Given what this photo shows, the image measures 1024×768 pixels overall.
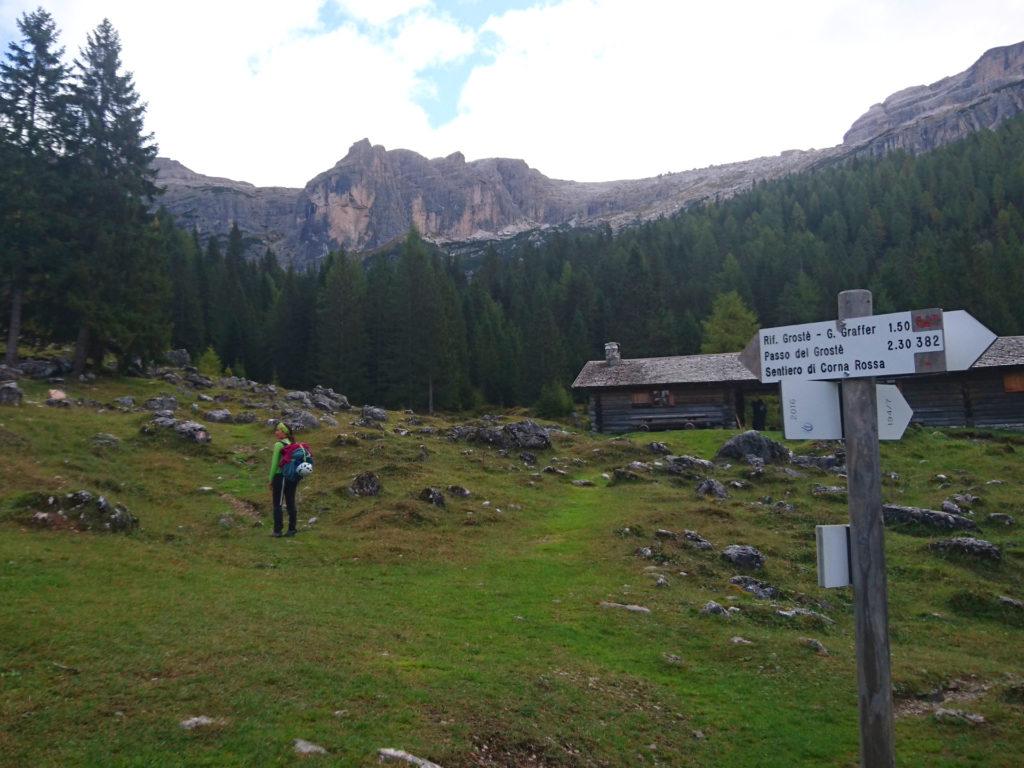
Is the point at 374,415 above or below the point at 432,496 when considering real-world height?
above

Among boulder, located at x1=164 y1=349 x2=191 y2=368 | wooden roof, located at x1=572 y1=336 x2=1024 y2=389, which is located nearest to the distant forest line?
boulder, located at x1=164 y1=349 x2=191 y2=368

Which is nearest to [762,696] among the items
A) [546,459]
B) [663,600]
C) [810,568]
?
[663,600]

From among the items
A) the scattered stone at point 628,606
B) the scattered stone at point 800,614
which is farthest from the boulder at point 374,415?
the scattered stone at point 800,614

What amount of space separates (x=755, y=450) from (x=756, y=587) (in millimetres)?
19756

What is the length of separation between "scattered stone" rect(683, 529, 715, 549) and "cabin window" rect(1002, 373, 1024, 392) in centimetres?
3781

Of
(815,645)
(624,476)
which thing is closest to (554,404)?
(624,476)

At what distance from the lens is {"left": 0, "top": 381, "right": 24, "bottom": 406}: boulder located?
28734mm

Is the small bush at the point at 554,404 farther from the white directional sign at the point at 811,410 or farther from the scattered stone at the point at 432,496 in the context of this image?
the white directional sign at the point at 811,410

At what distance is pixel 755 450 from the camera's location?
34188 mm

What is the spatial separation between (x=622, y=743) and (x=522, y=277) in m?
108

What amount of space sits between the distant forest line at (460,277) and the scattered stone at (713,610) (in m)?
39.5

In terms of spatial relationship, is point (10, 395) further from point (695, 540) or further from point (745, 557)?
point (745, 557)

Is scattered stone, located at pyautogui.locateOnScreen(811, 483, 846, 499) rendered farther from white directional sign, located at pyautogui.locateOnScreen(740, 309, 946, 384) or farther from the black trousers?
white directional sign, located at pyautogui.locateOnScreen(740, 309, 946, 384)

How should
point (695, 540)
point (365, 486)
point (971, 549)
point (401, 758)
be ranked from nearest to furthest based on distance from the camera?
1. point (401, 758)
2. point (971, 549)
3. point (695, 540)
4. point (365, 486)
